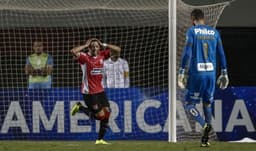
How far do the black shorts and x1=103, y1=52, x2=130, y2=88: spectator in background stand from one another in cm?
184

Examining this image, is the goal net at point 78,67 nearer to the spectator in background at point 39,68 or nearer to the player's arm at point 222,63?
the spectator in background at point 39,68

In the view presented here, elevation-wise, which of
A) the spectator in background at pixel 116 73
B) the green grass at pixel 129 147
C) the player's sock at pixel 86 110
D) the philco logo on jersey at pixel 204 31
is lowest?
the green grass at pixel 129 147

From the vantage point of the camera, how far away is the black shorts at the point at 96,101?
14.6 meters

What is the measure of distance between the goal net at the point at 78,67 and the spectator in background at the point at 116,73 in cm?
27

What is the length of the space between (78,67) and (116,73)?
4.48 feet

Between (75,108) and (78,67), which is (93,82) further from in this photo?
(78,67)

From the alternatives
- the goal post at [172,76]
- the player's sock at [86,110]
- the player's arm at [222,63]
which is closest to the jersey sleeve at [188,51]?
the player's arm at [222,63]

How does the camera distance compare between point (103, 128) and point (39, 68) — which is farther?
point (39, 68)

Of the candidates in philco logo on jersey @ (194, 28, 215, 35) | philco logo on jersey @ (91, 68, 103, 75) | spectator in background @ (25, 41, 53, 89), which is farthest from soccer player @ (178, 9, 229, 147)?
spectator in background @ (25, 41, 53, 89)

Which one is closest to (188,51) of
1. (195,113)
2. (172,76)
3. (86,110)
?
(195,113)

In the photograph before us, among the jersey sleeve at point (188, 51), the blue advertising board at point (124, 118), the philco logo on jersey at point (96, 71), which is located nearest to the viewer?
the jersey sleeve at point (188, 51)

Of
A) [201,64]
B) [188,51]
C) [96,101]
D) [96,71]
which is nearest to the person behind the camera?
[188,51]

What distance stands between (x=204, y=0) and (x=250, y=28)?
144 cm

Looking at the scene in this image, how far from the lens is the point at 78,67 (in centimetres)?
1808
